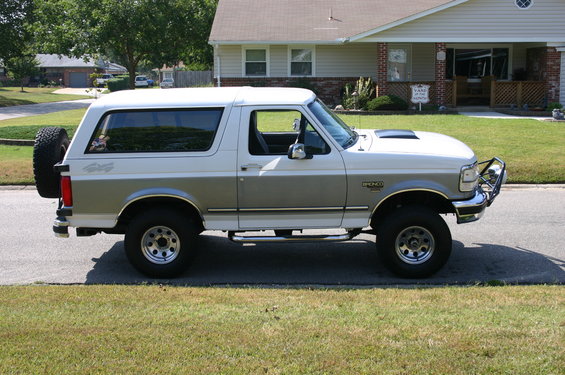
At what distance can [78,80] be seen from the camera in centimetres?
9125

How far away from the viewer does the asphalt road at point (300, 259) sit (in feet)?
24.8

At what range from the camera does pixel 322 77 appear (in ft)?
101

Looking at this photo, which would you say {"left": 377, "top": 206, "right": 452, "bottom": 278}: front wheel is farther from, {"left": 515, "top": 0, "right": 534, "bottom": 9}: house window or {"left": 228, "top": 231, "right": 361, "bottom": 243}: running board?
{"left": 515, "top": 0, "right": 534, "bottom": 9}: house window

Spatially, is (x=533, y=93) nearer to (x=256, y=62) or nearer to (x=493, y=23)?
(x=493, y=23)

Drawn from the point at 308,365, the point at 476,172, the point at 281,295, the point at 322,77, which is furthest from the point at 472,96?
the point at 308,365

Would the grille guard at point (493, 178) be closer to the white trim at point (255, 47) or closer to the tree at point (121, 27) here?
the white trim at point (255, 47)

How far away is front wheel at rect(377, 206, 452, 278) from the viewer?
727 centimetres

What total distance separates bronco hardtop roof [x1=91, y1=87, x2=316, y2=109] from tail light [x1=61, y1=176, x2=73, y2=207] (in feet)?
2.76

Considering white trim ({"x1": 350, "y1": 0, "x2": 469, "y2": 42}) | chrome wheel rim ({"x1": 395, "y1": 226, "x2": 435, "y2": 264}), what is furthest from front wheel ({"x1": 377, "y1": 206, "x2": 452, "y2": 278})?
white trim ({"x1": 350, "y1": 0, "x2": 469, "y2": 42})

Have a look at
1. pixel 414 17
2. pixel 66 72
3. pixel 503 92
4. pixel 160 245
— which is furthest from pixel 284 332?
pixel 66 72

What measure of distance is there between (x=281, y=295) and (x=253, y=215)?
4.34 feet

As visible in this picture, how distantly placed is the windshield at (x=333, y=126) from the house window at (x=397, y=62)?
22.4m

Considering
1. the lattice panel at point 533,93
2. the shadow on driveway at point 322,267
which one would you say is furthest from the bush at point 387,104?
the shadow on driveway at point 322,267

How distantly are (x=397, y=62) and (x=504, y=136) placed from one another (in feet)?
41.2
